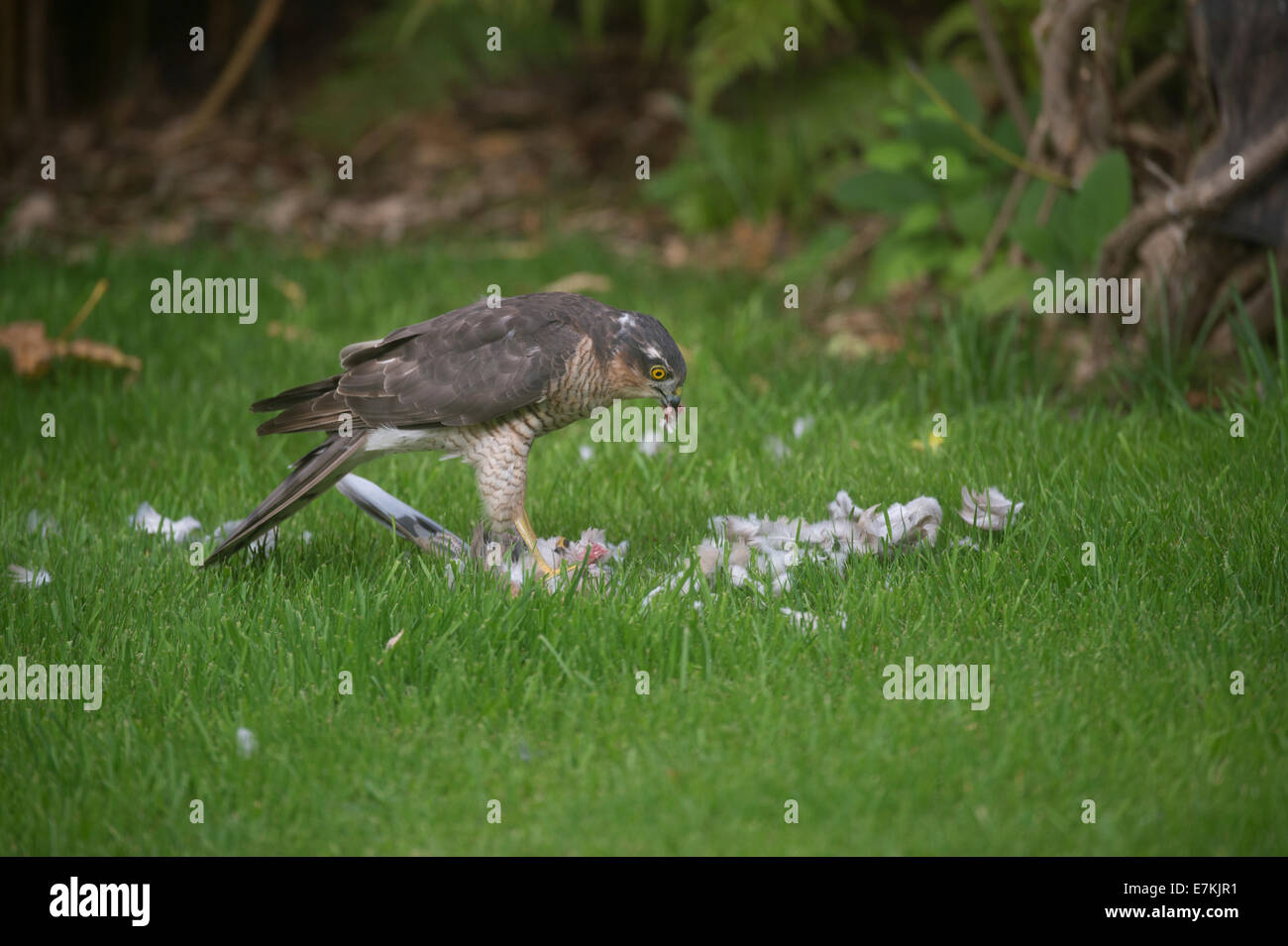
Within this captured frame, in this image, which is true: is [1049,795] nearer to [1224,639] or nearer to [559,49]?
[1224,639]

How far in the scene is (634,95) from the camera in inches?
419

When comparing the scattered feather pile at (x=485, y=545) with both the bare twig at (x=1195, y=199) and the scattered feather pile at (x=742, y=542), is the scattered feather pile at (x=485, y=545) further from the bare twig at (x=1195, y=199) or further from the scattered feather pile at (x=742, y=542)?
the bare twig at (x=1195, y=199)

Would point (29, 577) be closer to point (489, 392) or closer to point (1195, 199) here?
point (489, 392)

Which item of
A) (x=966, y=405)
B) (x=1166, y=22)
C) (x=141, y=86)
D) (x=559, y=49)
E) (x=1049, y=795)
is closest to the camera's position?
(x=1049, y=795)

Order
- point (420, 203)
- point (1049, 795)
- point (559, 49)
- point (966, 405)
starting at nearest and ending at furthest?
point (1049, 795), point (966, 405), point (420, 203), point (559, 49)

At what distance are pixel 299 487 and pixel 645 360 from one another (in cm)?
108

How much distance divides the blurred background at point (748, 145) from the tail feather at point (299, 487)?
9.77 ft

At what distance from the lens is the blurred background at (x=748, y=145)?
5.37 metres


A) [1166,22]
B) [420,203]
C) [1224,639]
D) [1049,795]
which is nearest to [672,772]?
[1049,795]

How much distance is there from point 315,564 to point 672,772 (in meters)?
1.69

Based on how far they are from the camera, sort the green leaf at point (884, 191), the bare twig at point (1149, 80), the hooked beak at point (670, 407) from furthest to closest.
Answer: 1. the green leaf at point (884, 191)
2. the bare twig at point (1149, 80)
3. the hooked beak at point (670, 407)

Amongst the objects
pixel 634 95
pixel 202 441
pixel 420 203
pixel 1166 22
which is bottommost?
pixel 202 441

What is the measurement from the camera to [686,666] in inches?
130

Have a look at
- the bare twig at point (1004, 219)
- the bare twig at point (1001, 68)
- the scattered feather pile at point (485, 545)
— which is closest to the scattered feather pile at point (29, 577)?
the scattered feather pile at point (485, 545)
